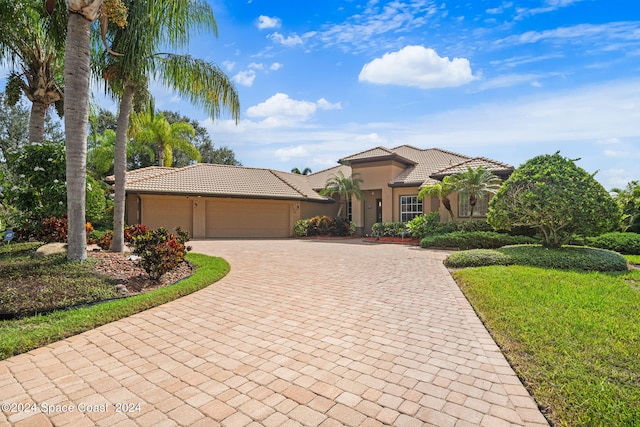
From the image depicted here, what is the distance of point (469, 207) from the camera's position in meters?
18.1

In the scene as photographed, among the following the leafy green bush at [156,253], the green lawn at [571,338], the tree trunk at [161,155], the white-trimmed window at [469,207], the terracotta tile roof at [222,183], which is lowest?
the green lawn at [571,338]

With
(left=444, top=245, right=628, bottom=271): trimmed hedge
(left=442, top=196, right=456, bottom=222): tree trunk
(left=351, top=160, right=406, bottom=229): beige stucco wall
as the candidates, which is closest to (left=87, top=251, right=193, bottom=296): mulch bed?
(left=444, top=245, right=628, bottom=271): trimmed hedge

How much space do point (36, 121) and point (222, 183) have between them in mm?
10583

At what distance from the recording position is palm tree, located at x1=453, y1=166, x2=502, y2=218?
52.9 feet

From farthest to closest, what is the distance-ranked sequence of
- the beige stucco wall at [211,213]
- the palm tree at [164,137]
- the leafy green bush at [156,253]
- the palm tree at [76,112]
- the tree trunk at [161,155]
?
the tree trunk at [161,155] < the palm tree at [164,137] < the beige stucco wall at [211,213] < the palm tree at [76,112] < the leafy green bush at [156,253]

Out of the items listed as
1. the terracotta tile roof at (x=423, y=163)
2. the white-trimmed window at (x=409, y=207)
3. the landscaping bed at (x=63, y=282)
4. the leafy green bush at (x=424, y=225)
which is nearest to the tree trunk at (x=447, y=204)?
the leafy green bush at (x=424, y=225)

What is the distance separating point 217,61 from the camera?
10.6m

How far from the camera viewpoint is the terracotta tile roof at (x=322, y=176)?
2636 cm

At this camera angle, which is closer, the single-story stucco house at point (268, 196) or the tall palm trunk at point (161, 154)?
the single-story stucco house at point (268, 196)

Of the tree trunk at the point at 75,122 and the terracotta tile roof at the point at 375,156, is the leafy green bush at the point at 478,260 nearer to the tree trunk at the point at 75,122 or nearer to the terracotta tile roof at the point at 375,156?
the tree trunk at the point at 75,122

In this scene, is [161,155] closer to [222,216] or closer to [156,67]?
[222,216]

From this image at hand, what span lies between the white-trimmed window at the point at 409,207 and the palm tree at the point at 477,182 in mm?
3850

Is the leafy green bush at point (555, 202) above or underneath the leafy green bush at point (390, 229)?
above

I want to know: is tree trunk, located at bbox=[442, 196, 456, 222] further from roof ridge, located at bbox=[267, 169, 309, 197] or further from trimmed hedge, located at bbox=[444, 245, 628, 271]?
roof ridge, located at bbox=[267, 169, 309, 197]
